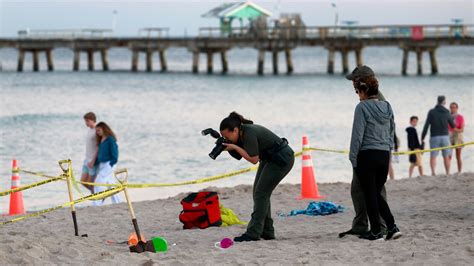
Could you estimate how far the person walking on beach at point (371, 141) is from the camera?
26.7 ft

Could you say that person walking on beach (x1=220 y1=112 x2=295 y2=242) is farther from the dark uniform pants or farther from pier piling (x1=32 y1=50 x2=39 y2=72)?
pier piling (x1=32 y1=50 x2=39 y2=72)

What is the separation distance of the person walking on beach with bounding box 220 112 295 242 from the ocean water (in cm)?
708

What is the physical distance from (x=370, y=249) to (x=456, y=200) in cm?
405

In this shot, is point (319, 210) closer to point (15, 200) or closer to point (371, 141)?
point (371, 141)

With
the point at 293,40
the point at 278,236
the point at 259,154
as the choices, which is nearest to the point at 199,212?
the point at 278,236

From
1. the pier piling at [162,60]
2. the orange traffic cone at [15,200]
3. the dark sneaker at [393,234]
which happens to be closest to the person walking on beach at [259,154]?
the dark sneaker at [393,234]

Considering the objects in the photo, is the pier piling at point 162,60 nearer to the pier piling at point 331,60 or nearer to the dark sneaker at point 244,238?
the pier piling at point 331,60

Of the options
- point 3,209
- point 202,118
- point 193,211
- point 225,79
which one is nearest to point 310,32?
point 225,79

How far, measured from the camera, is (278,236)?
9352mm

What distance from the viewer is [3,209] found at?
14766 mm

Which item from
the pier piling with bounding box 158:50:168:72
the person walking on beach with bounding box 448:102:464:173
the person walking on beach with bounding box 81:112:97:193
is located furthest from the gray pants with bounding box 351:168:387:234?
the pier piling with bounding box 158:50:168:72

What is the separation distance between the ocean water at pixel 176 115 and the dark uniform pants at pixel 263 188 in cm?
703

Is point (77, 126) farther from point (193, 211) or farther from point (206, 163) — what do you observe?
point (193, 211)

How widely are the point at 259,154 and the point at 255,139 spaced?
0.23 meters
